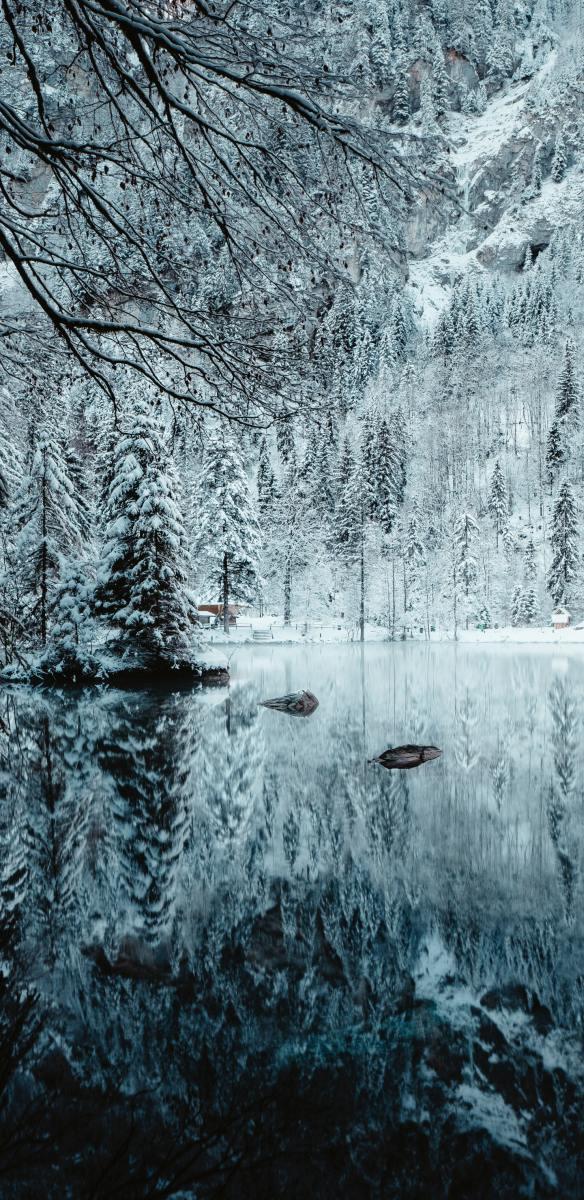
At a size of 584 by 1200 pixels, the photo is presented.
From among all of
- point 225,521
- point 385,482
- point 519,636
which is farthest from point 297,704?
point 385,482

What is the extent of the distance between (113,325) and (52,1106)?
163 inches

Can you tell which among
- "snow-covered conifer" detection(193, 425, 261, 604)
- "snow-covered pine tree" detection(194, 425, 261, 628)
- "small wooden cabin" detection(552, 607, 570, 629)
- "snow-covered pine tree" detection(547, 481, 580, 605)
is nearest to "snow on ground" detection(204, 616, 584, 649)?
"small wooden cabin" detection(552, 607, 570, 629)

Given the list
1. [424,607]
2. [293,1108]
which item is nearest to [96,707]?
[293,1108]

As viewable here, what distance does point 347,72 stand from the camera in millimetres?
4016

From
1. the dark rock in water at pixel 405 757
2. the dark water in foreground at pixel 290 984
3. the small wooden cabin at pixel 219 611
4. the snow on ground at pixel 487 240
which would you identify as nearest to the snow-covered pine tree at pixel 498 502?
the small wooden cabin at pixel 219 611

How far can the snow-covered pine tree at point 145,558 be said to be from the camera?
2153 cm

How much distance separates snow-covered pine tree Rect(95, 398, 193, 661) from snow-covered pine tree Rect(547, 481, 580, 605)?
45.4 m

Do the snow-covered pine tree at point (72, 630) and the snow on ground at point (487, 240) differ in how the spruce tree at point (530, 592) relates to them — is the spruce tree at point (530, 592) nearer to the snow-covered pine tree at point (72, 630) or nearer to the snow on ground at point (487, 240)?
the snow-covered pine tree at point (72, 630)

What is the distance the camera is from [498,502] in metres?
72.7

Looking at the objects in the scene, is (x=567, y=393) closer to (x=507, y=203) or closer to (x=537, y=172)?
(x=507, y=203)

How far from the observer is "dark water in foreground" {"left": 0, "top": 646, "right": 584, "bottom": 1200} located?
2.70m

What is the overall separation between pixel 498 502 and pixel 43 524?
5810 cm

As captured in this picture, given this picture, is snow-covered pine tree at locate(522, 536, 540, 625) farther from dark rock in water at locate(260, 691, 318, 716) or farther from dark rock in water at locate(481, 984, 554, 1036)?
dark rock in water at locate(481, 984, 554, 1036)

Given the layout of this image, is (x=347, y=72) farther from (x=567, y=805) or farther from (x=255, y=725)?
(x=255, y=725)
